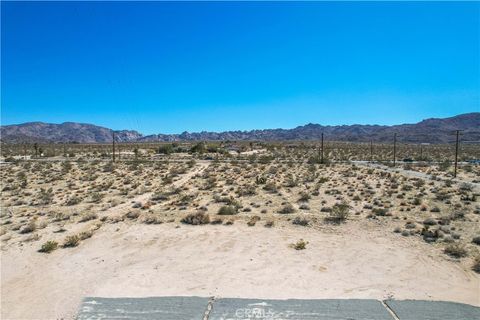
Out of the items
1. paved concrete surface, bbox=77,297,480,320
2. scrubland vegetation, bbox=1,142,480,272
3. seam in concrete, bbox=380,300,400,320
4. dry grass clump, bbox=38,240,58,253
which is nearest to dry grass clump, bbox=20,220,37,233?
scrubland vegetation, bbox=1,142,480,272

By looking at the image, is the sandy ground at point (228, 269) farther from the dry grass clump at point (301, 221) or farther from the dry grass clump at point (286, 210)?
the dry grass clump at point (286, 210)

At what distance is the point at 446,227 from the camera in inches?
485

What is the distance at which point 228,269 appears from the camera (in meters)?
8.50

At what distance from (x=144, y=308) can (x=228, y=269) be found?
2.57m

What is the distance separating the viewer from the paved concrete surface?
19.6ft

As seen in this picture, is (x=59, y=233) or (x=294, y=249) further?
(x=59, y=233)

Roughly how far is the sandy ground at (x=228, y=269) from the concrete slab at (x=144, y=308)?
38 cm

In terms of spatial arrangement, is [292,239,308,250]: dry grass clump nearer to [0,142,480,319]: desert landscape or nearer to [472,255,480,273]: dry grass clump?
[0,142,480,319]: desert landscape

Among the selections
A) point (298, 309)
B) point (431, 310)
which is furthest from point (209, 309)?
point (431, 310)

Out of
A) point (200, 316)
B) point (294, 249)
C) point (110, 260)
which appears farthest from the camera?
point (294, 249)

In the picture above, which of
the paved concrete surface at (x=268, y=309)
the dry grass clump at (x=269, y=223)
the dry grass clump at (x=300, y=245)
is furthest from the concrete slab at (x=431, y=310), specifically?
the dry grass clump at (x=269, y=223)

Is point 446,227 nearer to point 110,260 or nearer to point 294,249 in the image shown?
point 294,249

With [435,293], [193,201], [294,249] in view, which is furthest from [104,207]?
[435,293]

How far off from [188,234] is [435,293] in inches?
277
